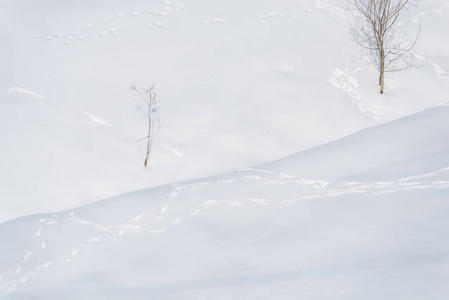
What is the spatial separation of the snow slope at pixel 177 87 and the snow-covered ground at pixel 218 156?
0.6 inches

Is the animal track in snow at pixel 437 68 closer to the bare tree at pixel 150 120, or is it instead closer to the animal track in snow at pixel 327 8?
the animal track in snow at pixel 327 8

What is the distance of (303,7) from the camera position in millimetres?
5789

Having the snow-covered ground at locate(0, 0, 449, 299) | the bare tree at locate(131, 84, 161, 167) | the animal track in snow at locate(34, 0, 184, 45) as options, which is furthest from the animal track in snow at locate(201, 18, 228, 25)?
the bare tree at locate(131, 84, 161, 167)

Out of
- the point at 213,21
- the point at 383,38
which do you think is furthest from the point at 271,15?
the point at 383,38

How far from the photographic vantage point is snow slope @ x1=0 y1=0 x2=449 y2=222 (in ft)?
14.9

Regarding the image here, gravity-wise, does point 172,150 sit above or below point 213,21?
below

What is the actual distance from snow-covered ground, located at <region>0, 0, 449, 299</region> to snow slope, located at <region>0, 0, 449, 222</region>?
16mm

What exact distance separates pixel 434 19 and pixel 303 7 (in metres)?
1.35

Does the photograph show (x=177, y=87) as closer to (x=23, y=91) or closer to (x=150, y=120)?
(x=150, y=120)

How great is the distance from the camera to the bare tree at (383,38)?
201 inches

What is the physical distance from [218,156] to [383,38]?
2065 mm

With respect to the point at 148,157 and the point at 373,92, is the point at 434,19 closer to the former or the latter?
the point at 373,92

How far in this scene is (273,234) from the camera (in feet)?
12.5

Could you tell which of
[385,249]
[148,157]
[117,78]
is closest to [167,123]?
[148,157]
